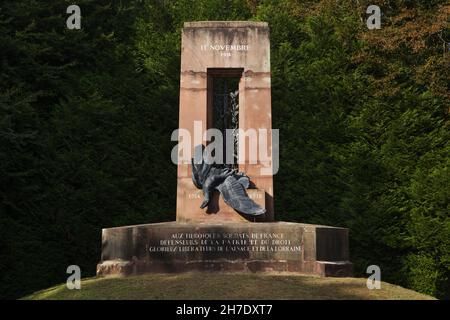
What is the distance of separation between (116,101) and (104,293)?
9.20m

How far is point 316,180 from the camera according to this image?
15.4 m

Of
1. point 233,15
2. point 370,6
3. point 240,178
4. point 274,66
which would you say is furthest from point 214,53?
point 370,6

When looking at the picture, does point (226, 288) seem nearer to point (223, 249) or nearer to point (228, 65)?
point (223, 249)

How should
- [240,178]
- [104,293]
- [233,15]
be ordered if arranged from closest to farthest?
[104,293] < [240,178] < [233,15]

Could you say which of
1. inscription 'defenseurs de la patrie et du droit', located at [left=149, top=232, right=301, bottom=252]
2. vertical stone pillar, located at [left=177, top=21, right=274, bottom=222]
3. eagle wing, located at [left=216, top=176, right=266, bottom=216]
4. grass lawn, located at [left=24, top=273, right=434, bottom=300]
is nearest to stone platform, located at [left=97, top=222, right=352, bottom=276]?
inscription 'defenseurs de la patrie et du droit', located at [left=149, top=232, right=301, bottom=252]

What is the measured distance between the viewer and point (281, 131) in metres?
16.2

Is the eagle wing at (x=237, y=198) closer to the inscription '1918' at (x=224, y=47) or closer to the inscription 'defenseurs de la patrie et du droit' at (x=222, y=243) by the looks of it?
the inscription 'defenseurs de la patrie et du droit' at (x=222, y=243)

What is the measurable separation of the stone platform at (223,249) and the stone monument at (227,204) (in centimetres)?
2

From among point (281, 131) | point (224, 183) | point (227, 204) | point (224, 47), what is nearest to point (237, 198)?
point (227, 204)

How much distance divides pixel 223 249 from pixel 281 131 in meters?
6.93

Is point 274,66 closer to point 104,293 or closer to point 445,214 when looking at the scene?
point 445,214

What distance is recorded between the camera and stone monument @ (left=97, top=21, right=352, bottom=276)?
9906mm

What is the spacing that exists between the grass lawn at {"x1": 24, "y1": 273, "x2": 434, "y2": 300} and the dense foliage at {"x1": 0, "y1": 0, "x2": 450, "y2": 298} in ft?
17.5

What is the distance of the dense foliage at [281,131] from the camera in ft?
46.1
